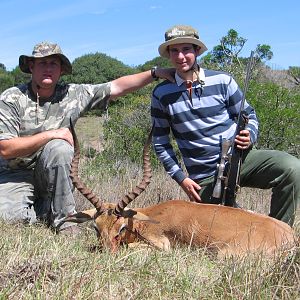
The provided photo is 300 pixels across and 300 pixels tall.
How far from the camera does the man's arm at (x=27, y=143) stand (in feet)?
19.3

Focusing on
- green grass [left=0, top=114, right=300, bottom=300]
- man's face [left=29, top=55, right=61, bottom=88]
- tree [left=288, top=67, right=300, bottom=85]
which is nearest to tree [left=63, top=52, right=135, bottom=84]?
tree [left=288, top=67, right=300, bottom=85]

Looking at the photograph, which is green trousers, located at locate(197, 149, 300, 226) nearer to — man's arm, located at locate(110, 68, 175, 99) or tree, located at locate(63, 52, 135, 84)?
man's arm, located at locate(110, 68, 175, 99)

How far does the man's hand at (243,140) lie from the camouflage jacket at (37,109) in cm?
171

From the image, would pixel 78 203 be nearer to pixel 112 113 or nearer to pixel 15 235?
pixel 15 235

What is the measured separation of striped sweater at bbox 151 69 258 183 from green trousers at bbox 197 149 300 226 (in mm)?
223

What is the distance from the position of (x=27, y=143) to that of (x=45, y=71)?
2.73 ft

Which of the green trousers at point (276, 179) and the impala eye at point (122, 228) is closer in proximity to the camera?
the impala eye at point (122, 228)

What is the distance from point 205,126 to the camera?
19.3 ft

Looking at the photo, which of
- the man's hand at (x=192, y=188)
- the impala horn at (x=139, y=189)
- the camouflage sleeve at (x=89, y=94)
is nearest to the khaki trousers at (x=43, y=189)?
the camouflage sleeve at (x=89, y=94)

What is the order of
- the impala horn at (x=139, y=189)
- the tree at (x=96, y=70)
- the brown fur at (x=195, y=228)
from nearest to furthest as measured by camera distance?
1. the brown fur at (x=195, y=228)
2. the impala horn at (x=139, y=189)
3. the tree at (x=96, y=70)

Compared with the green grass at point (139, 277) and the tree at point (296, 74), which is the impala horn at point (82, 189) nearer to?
the green grass at point (139, 277)

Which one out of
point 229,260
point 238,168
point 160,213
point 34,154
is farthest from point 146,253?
point 34,154

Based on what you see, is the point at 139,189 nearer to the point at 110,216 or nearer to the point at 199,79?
the point at 110,216

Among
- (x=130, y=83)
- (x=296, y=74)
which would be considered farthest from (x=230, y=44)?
(x=296, y=74)
